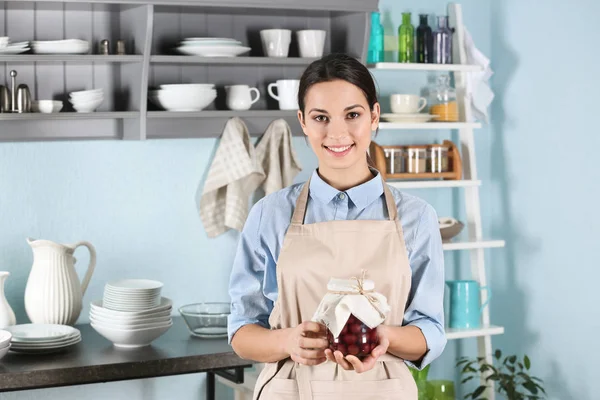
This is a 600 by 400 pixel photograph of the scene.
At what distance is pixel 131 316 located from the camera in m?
3.08

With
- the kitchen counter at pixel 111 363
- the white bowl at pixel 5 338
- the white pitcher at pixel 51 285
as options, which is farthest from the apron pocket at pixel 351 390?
the white pitcher at pixel 51 285

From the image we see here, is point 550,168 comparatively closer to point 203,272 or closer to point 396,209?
point 203,272

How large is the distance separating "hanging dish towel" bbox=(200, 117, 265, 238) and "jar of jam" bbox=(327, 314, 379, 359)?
2.05 metres

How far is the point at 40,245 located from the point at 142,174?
58 centimetres

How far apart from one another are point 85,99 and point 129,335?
2.88ft

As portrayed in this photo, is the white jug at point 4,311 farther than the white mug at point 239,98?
No

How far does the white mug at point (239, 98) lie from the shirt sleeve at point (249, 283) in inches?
71.6

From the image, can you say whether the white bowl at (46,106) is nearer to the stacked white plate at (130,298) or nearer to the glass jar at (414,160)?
the stacked white plate at (130,298)

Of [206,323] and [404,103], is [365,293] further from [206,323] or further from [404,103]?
[404,103]

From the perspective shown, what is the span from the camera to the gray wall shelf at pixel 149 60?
3340 mm

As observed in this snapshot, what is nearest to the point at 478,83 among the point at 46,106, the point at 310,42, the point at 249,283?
the point at 310,42

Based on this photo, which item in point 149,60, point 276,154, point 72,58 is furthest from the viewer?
point 276,154

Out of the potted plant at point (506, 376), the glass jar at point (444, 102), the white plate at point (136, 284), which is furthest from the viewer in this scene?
the glass jar at point (444, 102)

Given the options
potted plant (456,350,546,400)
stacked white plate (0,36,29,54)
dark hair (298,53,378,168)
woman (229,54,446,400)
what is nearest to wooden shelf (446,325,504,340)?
potted plant (456,350,546,400)
